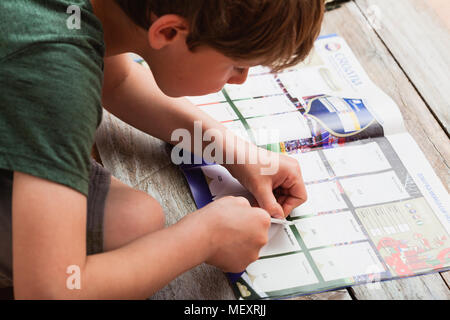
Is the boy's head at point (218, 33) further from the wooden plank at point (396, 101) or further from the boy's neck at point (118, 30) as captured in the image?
the wooden plank at point (396, 101)

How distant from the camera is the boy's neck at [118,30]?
636 mm

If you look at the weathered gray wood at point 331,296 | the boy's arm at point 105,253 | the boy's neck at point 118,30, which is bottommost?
the weathered gray wood at point 331,296

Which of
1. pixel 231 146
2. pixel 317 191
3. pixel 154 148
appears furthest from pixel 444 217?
pixel 154 148

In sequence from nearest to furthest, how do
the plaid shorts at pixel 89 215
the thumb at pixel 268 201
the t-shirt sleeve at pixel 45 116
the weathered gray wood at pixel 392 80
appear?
the t-shirt sleeve at pixel 45 116, the plaid shorts at pixel 89 215, the thumb at pixel 268 201, the weathered gray wood at pixel 392 80

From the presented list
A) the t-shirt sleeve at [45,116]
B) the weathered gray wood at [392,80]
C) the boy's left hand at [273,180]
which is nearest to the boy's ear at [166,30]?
the t-shirt sleeve at [45,116]

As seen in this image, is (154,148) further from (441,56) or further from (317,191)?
(441,56)

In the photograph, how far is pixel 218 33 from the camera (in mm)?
569

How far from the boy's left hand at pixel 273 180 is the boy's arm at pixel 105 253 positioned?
8cm

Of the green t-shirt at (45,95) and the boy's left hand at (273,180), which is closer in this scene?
the green t-shirt at (45,95)

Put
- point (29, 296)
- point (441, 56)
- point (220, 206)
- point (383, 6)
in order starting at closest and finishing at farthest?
point (29, 296) → point (220, 206) → point (441, 56) → point (383, 6)

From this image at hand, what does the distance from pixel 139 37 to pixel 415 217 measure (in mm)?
464

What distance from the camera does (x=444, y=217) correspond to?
74 cm

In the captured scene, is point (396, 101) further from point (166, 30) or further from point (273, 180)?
point (166, 30)

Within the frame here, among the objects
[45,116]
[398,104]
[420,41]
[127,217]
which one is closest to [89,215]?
[127,217]
